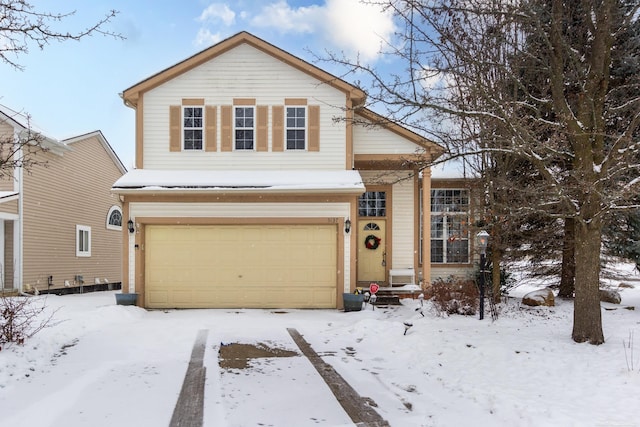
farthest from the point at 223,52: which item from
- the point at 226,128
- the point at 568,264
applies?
the point at 568,264

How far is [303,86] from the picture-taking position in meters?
13.4

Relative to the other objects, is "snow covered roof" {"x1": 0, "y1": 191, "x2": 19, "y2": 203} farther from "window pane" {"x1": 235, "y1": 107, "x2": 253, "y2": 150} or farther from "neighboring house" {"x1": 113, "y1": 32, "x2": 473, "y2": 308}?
"window pane" {"x1": 235, "y1": 107, "x2": 253, "y2": 150}

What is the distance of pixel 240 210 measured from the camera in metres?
12.9

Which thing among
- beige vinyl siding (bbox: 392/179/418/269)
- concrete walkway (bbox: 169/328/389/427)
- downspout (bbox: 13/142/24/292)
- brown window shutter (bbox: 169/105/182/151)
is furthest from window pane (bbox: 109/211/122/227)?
concrete walkway (bbox: 169/328/389/427)

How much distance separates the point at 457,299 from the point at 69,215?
15820 millimetres

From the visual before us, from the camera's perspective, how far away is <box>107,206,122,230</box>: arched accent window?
73.9 ft

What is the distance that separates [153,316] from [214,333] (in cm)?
294

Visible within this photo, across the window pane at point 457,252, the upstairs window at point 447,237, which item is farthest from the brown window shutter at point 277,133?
the window pane at point 457,252

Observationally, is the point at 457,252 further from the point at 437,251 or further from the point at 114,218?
the point at 114,218

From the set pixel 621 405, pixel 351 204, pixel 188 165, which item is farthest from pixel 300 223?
pixel 621 405

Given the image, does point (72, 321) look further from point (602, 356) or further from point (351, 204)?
point (602, 356)

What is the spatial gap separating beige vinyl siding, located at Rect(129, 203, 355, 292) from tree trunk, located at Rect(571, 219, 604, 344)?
21.1 feet

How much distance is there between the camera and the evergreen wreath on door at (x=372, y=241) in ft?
48.1

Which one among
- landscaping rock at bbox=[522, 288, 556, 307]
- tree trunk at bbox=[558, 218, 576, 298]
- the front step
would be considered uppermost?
tree trunk at bbox=[558, 218, 576, 298]
